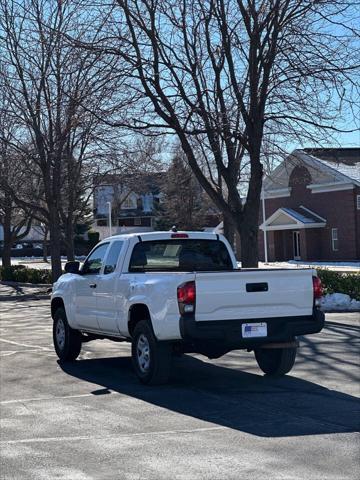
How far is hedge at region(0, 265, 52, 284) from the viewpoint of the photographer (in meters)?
35.8

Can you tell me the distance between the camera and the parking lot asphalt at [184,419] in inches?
255

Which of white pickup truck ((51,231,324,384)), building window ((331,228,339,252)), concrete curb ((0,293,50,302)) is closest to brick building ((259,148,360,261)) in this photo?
building window ((331,228,339,252))

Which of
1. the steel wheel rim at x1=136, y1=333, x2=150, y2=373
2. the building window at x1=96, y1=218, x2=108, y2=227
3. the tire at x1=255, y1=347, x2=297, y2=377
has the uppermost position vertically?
the building window at x1=96, y1=218, x2=108, y2=227

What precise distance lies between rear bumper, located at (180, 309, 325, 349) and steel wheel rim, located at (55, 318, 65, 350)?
394 cm

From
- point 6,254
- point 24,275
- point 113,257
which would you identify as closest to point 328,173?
point 6,254

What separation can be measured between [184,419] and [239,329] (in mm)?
1646

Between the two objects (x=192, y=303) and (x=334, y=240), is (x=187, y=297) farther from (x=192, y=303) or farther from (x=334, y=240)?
(x=334, y=240)

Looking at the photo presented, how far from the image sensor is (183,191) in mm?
55250

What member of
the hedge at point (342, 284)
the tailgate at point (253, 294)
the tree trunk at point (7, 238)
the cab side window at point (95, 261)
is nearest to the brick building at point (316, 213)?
the tree trunk at point (7, 238)

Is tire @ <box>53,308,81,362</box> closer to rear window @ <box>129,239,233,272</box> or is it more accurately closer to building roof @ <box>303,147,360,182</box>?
rear window @ <box>129,239,233,272</box>

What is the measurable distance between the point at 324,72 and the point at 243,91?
2210mm

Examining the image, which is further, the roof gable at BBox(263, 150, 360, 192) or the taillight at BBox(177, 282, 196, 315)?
the roof gable at BBox(263, 150, 360, 192)

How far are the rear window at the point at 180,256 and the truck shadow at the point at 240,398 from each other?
153cm

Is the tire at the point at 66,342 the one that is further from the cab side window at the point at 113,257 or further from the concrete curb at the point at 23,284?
the concrete curb at the point at 23,284
